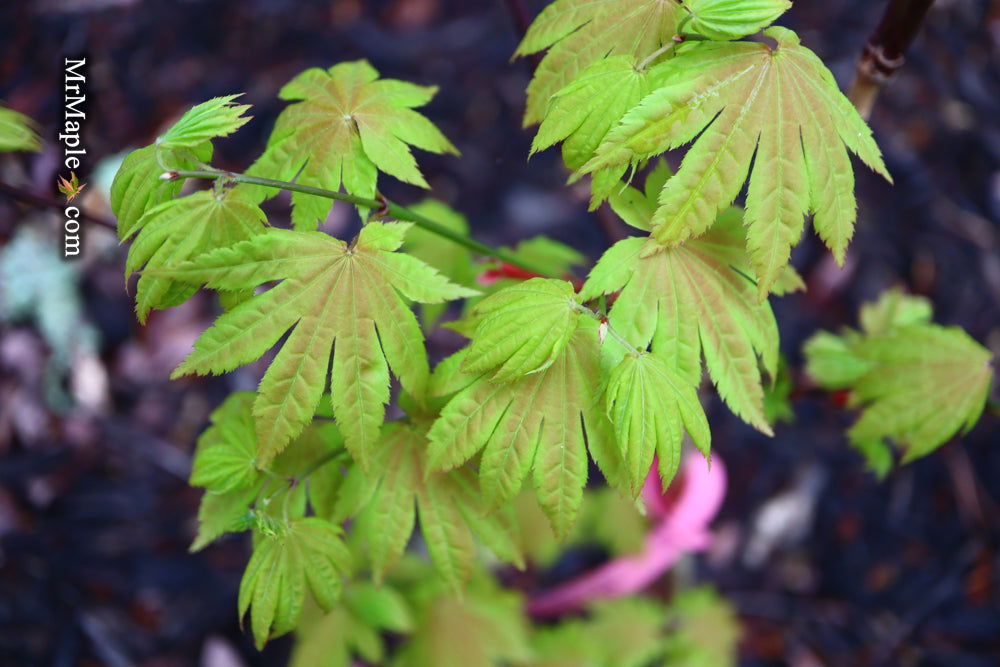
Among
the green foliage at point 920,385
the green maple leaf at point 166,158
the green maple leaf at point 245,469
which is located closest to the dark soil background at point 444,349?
the green foliage at point 920,385

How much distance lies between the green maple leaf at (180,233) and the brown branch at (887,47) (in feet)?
3.31

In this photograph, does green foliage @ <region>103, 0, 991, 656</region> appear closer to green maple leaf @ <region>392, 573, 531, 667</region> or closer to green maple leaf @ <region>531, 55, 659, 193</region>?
green maple leaf @ <region>531, 55, 659, 193</region>

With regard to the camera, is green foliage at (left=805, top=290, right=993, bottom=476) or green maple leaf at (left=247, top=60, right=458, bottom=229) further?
green foliage at (left=805, top=290, right=993, bottom=476)

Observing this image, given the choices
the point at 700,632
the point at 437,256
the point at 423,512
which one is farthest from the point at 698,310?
the point at 700,632

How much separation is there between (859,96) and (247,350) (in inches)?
43.8

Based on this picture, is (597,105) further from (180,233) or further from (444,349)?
(444,349)

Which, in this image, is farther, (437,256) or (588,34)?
(437,256)

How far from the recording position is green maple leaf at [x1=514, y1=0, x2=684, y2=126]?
1.00 metres

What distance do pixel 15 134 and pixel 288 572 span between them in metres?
0.74

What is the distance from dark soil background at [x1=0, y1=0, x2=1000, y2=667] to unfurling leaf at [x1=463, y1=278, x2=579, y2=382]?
54.8 inches

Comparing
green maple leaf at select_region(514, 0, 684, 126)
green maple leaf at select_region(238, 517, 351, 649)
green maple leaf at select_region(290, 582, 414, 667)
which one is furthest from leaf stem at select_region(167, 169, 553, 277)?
green maple leaf at select_region(290, 582, 414, 667)

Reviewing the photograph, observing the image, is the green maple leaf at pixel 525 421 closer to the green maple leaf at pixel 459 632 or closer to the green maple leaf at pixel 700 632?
the green maple leaf at pixel 459 632

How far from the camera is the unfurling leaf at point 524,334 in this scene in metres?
0.88

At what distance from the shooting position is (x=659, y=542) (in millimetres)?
2340
